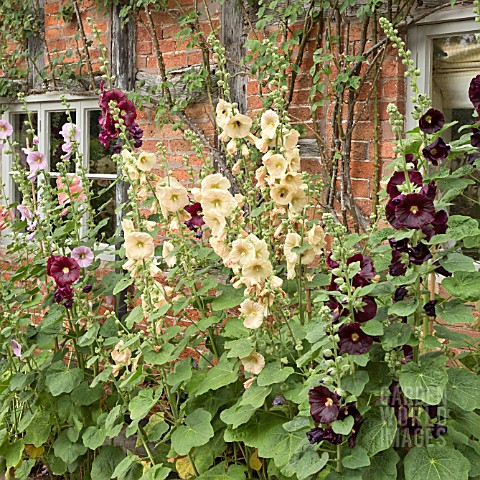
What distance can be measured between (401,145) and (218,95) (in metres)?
2.29

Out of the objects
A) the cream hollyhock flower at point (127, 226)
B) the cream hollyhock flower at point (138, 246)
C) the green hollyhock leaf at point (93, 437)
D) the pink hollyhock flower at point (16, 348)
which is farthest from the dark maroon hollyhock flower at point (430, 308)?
the pink hollyhock flower at point (16, 348)

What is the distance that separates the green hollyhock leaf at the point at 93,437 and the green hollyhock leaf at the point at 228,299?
665 mm

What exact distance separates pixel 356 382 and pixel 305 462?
0.77 feet

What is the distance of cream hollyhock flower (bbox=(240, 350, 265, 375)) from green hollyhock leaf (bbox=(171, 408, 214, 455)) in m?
0.27

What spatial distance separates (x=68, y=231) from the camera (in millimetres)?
2920

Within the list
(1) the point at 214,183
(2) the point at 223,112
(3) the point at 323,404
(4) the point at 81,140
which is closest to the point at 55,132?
(4) the point at 81,140

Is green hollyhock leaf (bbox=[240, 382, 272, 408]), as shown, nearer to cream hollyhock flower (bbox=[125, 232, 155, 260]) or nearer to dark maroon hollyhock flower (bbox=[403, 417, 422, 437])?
dark maroon hollyhock flower (bbox=[403, 417, 422, 437])

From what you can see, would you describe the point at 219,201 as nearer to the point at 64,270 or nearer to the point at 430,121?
the point at 430,121

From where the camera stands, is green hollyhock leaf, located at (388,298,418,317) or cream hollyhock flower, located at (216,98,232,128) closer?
green hollyhock leaf, located at (388,298,418,317)

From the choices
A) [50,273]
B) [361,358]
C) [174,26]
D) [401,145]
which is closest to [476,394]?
[361,358]

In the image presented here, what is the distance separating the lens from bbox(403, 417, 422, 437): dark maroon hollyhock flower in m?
1.79

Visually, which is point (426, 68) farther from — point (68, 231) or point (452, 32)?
point (68, 231)

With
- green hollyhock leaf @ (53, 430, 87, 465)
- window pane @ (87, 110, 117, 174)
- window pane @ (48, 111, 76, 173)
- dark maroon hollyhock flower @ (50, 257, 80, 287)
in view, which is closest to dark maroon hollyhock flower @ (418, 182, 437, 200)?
dark maroon hollyhock flower @ (50, 257, 80, 287)

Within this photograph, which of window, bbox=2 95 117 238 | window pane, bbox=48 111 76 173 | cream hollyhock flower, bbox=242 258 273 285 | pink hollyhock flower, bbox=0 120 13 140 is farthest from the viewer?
window pane, bbox=48 111 76 173
